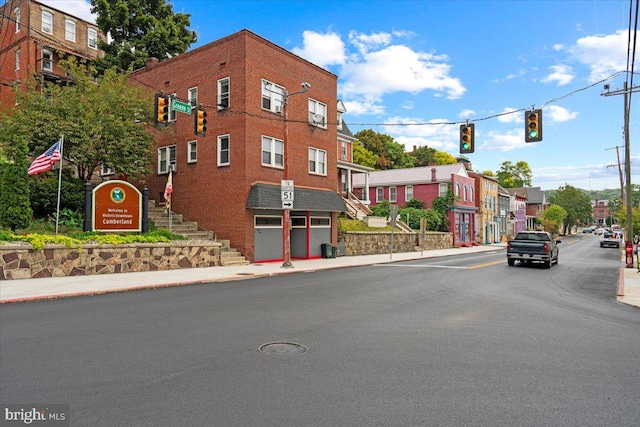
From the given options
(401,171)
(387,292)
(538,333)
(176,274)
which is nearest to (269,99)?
(176,274)

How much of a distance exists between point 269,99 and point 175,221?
8.48 m

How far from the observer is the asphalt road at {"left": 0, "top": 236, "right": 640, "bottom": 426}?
423 cm

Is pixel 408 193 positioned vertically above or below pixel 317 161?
below

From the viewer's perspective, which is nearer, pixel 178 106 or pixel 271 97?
pixel 178 106

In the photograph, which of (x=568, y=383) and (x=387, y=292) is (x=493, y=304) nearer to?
(x=387, y=292)

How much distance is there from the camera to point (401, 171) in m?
49.7

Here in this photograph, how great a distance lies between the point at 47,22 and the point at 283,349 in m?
41.0

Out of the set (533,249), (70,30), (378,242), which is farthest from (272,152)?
(70,30)

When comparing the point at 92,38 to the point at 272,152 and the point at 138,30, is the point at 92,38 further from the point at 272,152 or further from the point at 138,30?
the point at 272,152

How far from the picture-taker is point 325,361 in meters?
5.79

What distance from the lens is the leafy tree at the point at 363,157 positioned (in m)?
63.2

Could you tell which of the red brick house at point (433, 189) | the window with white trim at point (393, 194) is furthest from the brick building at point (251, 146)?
the window with white trim at point (393, 194)

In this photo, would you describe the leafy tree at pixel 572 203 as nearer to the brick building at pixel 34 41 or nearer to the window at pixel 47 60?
the brick building at pixel 34 41

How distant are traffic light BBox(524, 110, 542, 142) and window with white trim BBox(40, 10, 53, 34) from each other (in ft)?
124
